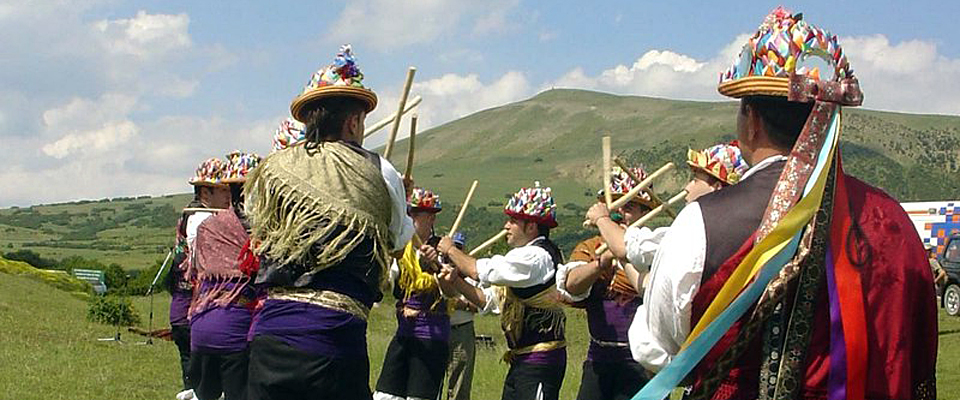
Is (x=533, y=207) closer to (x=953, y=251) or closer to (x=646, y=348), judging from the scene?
(x=646, y=348)

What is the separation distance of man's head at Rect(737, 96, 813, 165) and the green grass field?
24.8 ft

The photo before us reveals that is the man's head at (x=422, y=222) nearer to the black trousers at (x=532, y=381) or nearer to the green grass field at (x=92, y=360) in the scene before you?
the black trousers at (x=532, y=381)

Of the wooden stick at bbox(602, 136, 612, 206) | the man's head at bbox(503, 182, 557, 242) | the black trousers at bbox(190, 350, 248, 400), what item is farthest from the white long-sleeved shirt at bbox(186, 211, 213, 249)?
the wooden stick at bbox(602, 136, 612, 206)

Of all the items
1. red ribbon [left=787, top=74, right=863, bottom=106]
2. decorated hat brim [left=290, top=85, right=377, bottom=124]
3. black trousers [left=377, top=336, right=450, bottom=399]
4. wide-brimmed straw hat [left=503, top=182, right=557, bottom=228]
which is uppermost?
decorated hat brim [left=290, top=85, right=377, bottom=124]

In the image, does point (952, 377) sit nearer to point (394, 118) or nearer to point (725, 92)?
point (394, 118)

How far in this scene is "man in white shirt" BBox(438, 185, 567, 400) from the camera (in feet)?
21.0

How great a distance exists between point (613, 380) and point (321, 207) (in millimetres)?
2520

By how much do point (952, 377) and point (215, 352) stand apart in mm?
9733

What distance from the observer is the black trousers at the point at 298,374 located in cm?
399

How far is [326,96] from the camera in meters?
4.28

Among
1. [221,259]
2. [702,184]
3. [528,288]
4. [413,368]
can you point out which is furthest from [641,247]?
[413,368]

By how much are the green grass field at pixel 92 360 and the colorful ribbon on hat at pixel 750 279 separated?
7.59 meters

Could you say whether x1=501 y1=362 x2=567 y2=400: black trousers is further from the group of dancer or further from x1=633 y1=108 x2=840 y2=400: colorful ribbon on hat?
x1=633 y1=108 x2=840 y2=400: colorful ribbon on hat

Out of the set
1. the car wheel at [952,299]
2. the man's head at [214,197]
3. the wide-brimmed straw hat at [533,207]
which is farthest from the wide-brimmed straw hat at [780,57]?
the car wheel at [952,299]
